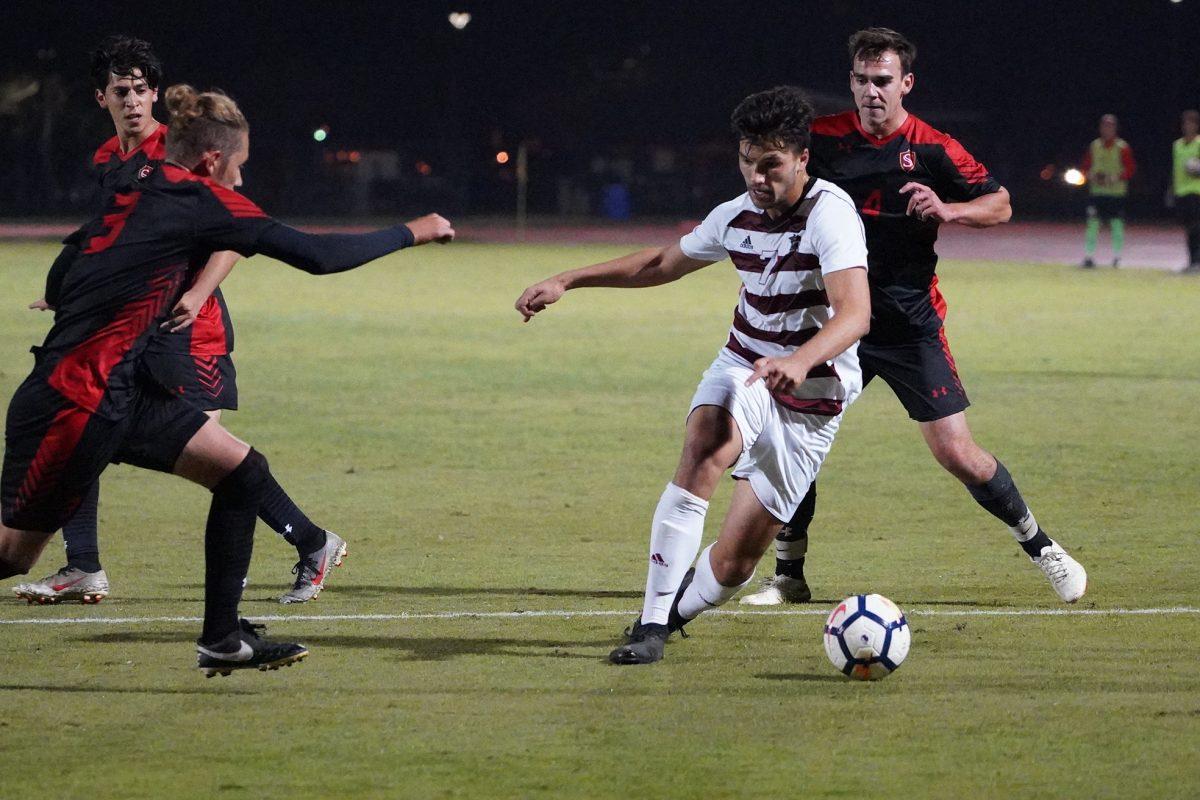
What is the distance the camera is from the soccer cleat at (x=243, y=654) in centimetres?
563

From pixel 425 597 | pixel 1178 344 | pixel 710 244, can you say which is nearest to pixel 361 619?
pixel 425 597

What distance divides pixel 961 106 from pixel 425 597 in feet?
198

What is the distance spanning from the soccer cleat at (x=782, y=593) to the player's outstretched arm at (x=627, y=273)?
1320mm

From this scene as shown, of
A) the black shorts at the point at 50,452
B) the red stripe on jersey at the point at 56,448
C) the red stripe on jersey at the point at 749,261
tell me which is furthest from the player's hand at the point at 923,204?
the red stripe on jersey at the point at 56,448

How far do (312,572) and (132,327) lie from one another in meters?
1.97

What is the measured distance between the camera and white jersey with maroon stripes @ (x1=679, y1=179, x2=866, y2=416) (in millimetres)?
6000

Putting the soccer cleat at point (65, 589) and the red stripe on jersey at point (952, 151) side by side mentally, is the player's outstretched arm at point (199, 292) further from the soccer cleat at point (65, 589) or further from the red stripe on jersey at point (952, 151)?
the red stripe on jersey at point (952, 151)

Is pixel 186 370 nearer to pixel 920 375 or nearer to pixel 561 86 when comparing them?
pixel 920 375

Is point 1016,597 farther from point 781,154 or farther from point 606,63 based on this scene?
point 606,63

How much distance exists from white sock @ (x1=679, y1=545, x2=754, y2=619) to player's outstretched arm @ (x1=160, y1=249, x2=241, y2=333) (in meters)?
1.88

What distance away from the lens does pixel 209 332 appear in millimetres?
6984

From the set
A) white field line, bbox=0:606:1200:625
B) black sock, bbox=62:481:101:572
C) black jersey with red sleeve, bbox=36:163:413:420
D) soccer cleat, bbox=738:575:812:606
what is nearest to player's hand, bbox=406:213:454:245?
black jersey with red sleeve, bbox=36:163:413:420

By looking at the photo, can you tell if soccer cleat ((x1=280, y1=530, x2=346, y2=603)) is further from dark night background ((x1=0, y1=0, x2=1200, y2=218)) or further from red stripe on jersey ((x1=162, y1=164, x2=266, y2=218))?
dark night background ((x1=0, y1=0, x2=1200, y2=218))

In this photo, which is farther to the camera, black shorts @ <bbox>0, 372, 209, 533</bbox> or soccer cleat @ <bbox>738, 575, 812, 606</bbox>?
soccer cleat @ <bbox>738, 575, 812, 606</bbox>
